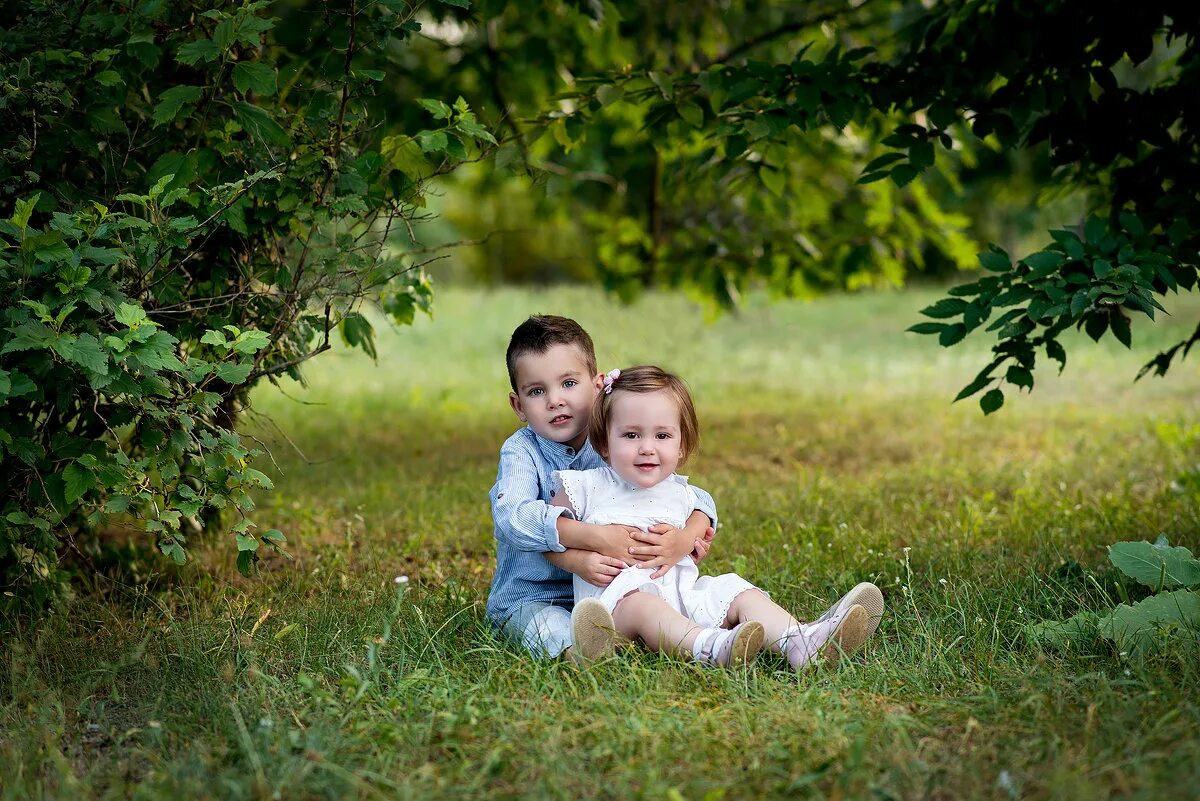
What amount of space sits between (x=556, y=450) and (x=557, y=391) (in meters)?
0.21

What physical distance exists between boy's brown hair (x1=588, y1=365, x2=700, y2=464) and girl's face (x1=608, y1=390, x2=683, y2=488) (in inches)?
0.7

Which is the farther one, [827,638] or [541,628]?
[541,628]

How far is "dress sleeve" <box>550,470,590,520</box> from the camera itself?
328cm

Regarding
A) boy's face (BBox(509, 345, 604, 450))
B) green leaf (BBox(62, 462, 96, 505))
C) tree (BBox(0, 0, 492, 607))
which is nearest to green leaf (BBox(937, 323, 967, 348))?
boy's face (BBox(509, 345, 604, 450))

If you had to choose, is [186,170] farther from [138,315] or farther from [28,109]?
[138,315]

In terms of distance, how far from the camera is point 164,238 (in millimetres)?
3113

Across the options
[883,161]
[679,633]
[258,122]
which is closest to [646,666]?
[679,633]

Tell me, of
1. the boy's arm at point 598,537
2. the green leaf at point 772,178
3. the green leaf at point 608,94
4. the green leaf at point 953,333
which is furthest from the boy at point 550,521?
the green leaf at point 772,178

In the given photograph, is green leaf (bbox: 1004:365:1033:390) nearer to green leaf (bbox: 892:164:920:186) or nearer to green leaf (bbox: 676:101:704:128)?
green leaf (bbox: 892:164:920:186)

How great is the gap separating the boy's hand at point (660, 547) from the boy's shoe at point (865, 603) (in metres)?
0.47

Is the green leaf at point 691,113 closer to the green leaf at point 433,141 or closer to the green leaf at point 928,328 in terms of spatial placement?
the green leaf at point 928,328

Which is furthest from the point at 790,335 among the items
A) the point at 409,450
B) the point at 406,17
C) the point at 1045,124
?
the point at 406,17

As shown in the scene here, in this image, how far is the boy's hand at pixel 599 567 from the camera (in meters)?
3.15

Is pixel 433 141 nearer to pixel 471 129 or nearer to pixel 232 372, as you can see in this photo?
pixel 471 129
